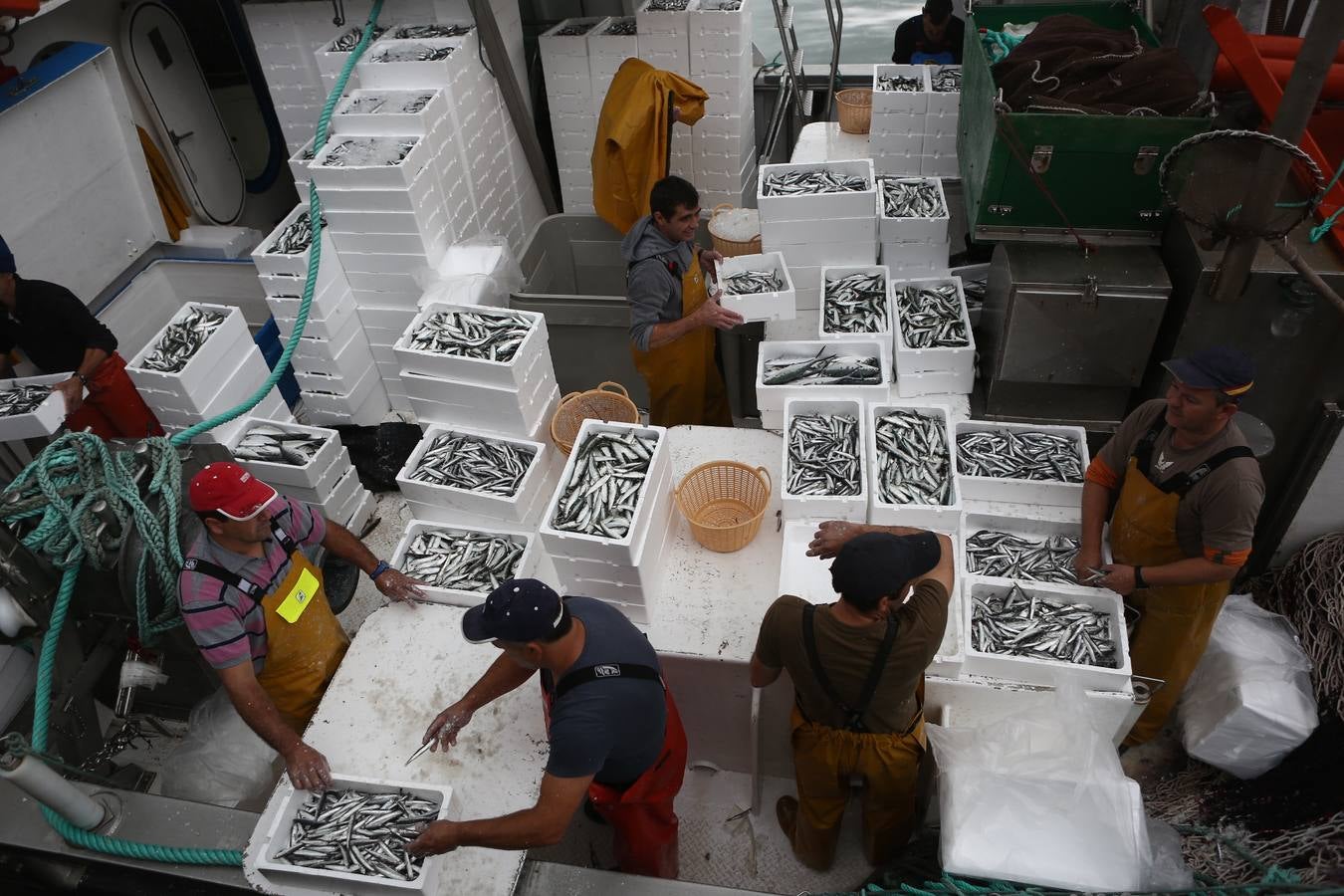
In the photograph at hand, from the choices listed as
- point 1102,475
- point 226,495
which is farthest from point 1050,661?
point 226,495

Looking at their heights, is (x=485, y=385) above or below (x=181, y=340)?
above

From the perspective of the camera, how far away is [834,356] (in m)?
4.70

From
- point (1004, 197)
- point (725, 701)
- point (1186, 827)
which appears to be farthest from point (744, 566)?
point (1004, 197)

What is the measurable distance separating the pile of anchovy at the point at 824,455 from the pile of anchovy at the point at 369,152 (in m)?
3.14

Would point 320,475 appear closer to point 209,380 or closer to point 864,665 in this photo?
point 209,380

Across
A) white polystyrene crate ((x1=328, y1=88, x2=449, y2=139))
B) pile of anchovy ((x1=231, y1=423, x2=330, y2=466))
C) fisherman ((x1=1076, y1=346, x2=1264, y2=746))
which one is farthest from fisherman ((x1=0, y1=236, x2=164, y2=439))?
fisherman ((x1=1076, y1=346, x2=1264, y2=746))

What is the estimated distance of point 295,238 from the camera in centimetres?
588

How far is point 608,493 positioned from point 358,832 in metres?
1.63

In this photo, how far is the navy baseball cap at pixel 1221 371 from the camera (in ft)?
9.91

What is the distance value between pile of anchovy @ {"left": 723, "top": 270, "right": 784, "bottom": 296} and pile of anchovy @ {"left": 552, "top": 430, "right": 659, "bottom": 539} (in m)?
1.43

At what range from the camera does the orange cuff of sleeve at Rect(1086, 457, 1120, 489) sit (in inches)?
145

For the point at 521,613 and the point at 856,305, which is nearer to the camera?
the point at 521,613

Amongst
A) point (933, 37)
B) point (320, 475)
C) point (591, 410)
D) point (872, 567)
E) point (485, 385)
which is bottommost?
point (320, 475)

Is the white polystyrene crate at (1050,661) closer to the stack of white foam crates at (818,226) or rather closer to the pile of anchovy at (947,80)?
the stack of white foam crates at (818,226)
